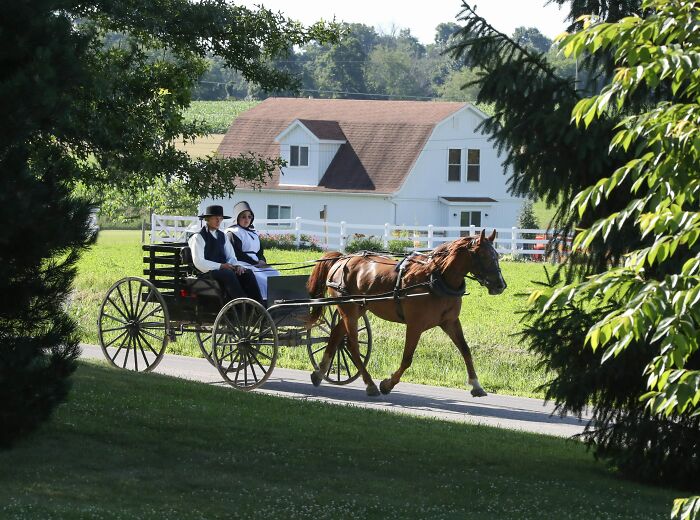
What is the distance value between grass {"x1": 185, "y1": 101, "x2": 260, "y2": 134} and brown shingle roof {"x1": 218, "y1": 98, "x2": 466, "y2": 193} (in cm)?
1777

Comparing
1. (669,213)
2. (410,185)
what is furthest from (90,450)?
(410,185)

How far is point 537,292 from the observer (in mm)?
6078

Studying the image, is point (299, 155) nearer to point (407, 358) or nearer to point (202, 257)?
point (202, 257)

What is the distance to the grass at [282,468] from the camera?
8.65m

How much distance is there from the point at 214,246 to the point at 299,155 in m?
35.3

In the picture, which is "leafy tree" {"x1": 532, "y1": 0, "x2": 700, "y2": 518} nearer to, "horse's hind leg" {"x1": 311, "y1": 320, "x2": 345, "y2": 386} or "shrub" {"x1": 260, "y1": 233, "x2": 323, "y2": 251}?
"horse's hind leg" {"x1": 311, "y1": 320, "x2": 345, "y2": 386}

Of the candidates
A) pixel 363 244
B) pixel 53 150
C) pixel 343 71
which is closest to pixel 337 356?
pixel 53 150

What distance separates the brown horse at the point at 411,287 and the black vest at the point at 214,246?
1420 millimetres

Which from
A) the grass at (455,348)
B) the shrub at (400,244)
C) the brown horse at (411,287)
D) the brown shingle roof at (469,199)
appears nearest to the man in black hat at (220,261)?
the brown horse at (411,287)

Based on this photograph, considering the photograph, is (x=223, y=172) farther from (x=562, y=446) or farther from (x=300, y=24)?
(x=562, y=446)

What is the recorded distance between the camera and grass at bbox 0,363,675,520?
8.65m

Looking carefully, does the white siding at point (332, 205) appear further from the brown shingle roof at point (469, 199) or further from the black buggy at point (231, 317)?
the black buggy at point (231, 317)

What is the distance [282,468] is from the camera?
9.97m

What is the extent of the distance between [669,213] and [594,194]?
1.82 feet
